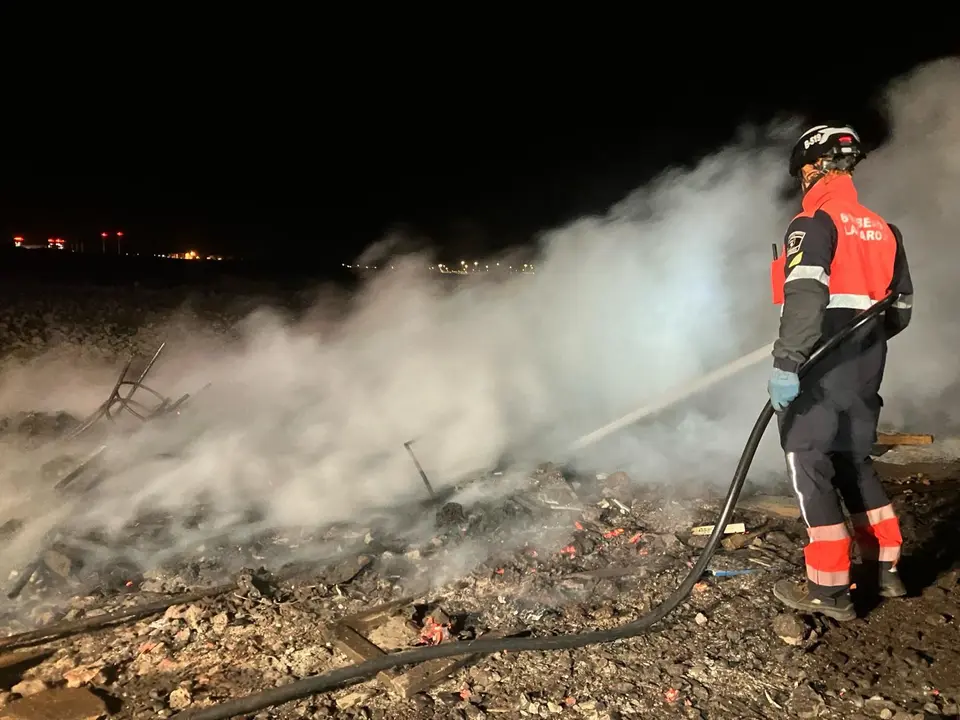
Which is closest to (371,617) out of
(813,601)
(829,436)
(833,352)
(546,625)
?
(546,625)

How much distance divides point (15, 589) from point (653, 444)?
15.7 ft

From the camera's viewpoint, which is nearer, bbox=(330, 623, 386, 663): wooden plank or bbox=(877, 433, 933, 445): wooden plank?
bbox=(330, 623, 386, 663): wooden plank

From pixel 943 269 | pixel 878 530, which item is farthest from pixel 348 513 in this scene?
pixel 943 269

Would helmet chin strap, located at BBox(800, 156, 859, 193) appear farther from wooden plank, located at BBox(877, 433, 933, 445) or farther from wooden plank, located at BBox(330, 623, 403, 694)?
wooden plank, located at BBox(877, 433, 933, 445)

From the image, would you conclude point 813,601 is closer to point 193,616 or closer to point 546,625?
point 546,625

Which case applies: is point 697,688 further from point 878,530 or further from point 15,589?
point 15,589

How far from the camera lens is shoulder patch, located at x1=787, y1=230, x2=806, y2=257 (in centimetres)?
286

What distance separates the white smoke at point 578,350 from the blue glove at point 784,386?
2.31 m

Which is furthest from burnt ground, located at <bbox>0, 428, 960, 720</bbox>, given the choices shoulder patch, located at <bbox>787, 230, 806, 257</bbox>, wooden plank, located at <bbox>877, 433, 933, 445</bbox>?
wooden plank, located at <bbox>877, 433, 933, 445</bbox>

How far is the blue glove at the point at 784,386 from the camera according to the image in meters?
2.83

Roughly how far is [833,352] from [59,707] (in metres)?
3.73

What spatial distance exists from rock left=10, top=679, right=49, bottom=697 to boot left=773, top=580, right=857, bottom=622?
345 cm

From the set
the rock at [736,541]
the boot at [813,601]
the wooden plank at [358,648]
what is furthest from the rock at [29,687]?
the rock at [736,541]

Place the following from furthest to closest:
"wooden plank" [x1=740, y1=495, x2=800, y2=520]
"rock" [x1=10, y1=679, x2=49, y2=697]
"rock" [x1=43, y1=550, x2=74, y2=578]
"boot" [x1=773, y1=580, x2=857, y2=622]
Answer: "wooden plank" [x1=740, y1=495, x2=800, y2=520] → "rock" [x1=43, y1=550, x2=74, y2=578] → "boot" [x1=773, y1=580, x2=857, y2=622] → "rock" [x1=10, y1=679, x2=49, y2=697]
